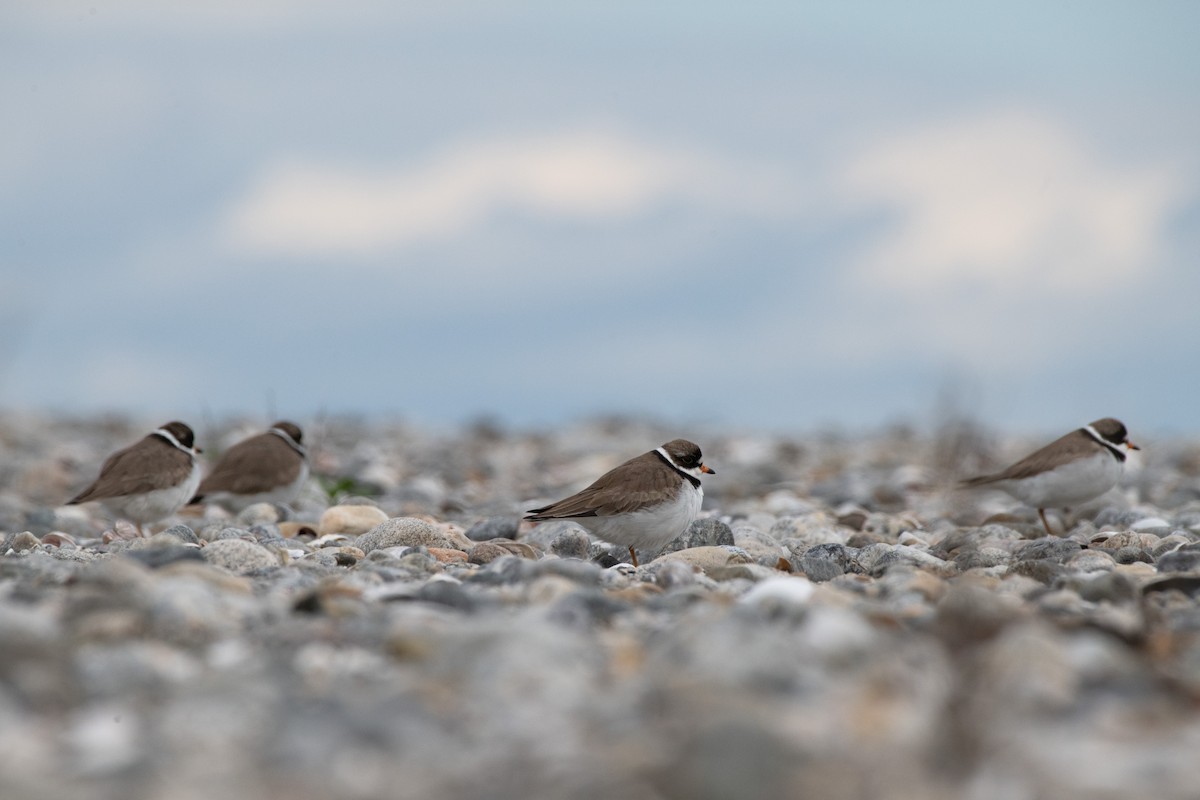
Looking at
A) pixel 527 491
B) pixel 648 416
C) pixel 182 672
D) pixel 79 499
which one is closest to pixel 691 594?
pixel 182 672

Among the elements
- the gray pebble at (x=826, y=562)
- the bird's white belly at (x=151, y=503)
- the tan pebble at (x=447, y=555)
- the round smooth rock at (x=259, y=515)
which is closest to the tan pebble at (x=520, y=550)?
the tan pebble at (x=447, y=555)

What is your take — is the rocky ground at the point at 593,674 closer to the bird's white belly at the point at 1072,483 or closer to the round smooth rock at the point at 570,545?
the round smooth rock at the point at 570,545

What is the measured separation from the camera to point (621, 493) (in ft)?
29.0

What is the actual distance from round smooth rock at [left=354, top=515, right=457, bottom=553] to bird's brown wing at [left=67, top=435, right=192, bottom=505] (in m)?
3.10

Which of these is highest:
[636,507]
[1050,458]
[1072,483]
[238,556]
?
[238,556]

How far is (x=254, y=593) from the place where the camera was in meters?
6.27

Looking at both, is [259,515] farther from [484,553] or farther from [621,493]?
Result: [621,493]

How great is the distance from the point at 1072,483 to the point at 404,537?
6.15m

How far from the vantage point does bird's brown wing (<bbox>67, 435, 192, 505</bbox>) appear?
11.1 metres

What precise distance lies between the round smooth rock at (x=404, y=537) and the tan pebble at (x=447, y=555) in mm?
454

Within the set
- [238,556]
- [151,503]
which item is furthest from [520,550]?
[151,503]

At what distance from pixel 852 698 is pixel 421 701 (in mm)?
1414

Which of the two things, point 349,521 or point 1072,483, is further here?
point 1072,483

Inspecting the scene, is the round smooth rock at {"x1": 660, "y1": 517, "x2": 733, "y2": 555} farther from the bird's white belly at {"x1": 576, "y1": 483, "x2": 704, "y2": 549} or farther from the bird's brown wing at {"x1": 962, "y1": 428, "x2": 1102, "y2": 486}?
the bird's brown wing at {"x1": 962, "y1": 428, "x2": 1102, "y2": 486}
